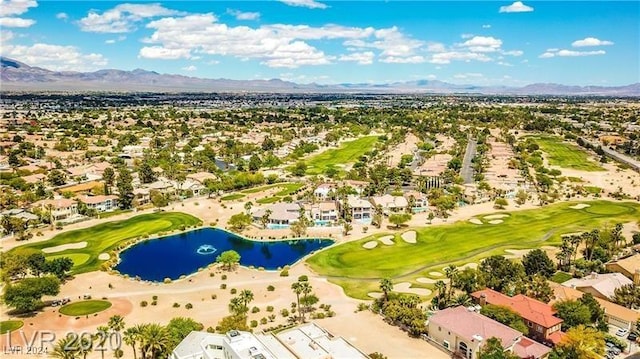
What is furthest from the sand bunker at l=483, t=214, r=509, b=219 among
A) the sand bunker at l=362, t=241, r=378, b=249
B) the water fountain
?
the water fountain

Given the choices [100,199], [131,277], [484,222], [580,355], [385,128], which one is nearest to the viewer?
[580,355]

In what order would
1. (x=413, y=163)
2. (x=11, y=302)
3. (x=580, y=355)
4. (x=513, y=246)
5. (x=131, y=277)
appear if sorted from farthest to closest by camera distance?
1. (x=413, y=163)
2. (x=513, y=246)
3. (x=131, y=277)
4. (x=11, y=302)
5. (x=580, y=355)

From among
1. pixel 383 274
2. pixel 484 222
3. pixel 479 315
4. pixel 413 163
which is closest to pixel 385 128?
pixel 413 163

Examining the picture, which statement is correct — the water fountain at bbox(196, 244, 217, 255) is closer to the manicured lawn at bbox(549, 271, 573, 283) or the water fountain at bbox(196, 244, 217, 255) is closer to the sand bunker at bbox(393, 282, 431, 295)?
the sand bunker at bbox(393, 282, 431, 295)

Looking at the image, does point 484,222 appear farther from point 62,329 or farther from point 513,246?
point 62,329

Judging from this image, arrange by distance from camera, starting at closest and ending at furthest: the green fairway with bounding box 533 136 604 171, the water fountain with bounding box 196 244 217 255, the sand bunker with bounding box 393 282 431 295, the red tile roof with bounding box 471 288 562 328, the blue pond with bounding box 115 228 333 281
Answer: the red tile roof with bounding box 471 288 562 328
the sand bunker with bounding box 393 282 431 295
the blue pond with bounding box 115 228 333 281
the water fountain with bounding box 196 244 217 255
the green fairway with bounding box 533 136 604 171
